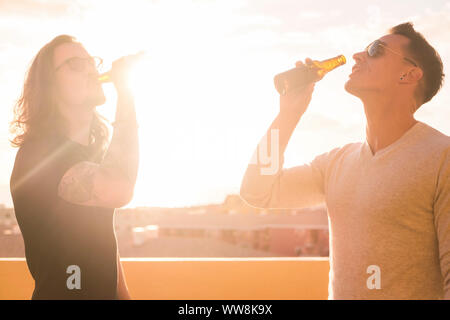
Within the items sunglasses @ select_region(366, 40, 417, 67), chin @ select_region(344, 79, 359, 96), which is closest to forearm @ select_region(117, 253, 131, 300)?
chin @ select_region(344, 79, 359, 96)

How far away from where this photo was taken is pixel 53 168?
112 cm

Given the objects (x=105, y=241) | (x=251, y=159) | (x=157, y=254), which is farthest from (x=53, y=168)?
(x=157, y=254)

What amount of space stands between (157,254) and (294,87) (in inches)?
1607

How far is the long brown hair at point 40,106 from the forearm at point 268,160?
46 centimetres

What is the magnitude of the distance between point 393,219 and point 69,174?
0.83 metres

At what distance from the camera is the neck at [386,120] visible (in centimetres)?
133

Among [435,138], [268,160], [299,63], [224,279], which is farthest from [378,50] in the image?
[224,279]

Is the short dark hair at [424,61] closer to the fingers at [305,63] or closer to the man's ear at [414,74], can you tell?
the man's ear at [414,74]

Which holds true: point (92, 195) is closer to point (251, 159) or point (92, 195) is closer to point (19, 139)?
point (19, 139)

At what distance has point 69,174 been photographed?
3.65 ft

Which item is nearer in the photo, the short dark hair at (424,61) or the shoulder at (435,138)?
the shoulder at (435,138)

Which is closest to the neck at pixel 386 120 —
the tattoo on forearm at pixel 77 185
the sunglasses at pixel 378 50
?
the sunglasses at pixel 378 50

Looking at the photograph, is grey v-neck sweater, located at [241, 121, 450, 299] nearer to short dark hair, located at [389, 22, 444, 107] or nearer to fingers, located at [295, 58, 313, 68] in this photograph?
short dark hair, located at [389, 22, 444, 107]

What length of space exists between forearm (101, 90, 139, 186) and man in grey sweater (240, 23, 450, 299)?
428 mm
